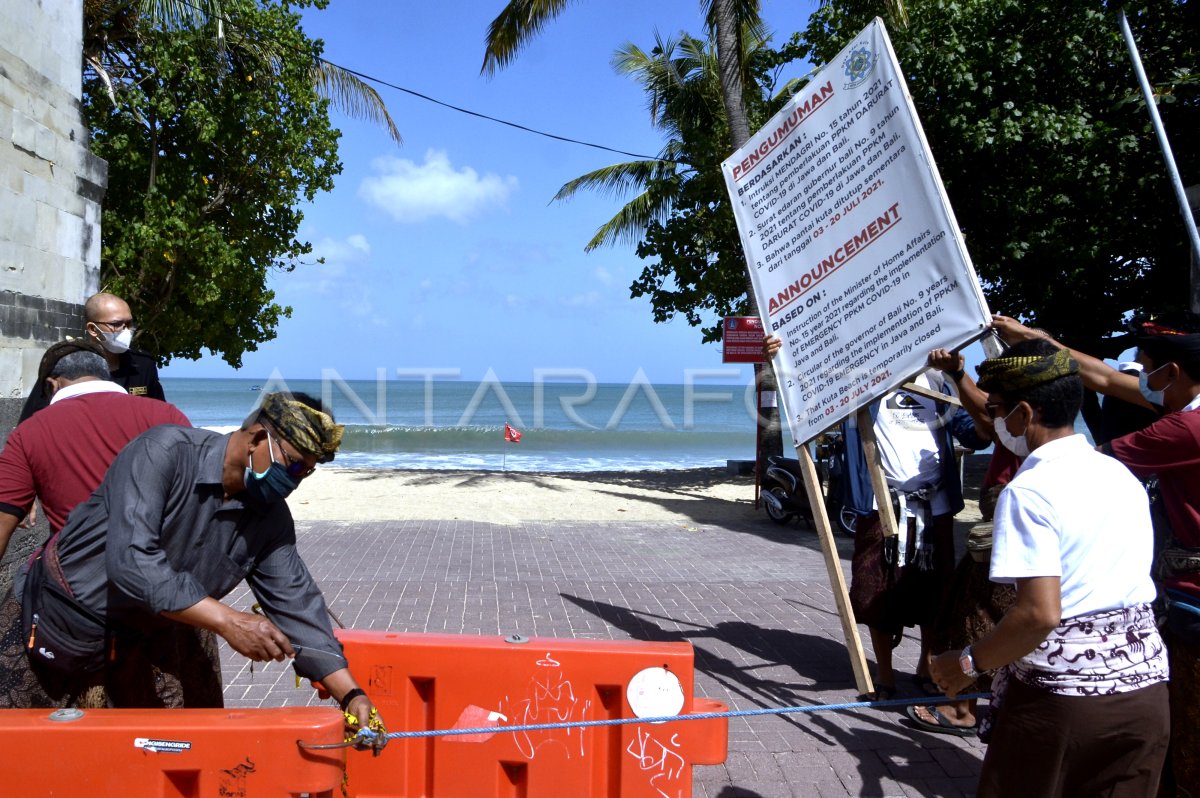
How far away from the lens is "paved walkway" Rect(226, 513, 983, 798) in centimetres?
420

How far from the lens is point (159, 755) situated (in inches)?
94.4

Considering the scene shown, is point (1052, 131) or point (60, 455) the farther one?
point (1052, 131)

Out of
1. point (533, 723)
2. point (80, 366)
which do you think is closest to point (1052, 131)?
point (533, 723)

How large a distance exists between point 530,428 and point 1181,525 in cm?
4612

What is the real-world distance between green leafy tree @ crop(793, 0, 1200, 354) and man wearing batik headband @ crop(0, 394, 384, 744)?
12127mm

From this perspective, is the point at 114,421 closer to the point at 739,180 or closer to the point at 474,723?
the point at 474,723

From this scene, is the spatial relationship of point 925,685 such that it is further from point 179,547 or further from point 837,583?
point 179,547

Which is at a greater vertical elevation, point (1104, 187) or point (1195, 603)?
point (1104, 187)

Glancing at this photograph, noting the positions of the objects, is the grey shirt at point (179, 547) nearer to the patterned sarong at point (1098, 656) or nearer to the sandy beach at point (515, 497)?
the patterned sarong at point (1098, 656)

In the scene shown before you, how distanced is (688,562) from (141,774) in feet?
24.1

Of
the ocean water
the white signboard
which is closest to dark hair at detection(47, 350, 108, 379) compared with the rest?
the white signboard

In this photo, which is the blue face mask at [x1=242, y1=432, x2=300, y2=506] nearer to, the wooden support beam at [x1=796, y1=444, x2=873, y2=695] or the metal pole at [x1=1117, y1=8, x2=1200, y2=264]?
the wooden support beam at [x1=796, y1=444, x2=873, y2=695]

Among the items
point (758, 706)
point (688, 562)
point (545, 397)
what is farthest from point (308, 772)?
point (545, 397)

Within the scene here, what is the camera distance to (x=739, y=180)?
4840 mm
